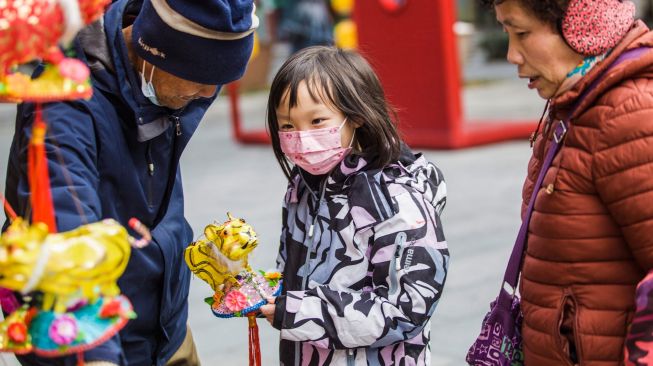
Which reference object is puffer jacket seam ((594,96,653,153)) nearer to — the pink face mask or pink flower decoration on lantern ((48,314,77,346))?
the pink face mask

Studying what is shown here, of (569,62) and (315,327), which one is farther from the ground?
(569,62)

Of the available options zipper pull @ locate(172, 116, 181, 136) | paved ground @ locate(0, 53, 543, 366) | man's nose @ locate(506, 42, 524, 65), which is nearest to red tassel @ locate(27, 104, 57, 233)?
zipper pull @ locate(172, 116, 181, 136)

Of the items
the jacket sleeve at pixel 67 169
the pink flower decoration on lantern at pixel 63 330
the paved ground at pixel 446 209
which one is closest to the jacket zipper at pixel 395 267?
the jacket sleeve at pixel 67 169

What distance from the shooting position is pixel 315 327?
2.23 meters

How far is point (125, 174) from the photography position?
7.12ft

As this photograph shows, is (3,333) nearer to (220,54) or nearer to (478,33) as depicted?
(220,54)

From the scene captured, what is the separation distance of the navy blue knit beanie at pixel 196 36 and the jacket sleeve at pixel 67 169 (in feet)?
0.75

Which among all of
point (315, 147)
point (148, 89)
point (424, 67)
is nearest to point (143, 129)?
point (148, 89)

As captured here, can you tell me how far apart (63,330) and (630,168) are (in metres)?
1.06

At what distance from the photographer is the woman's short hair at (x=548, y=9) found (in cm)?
191

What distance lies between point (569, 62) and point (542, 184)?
0.26 metres

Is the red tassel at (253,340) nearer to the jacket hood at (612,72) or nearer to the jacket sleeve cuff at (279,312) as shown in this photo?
the jacket sleeve cuff at (279,312)

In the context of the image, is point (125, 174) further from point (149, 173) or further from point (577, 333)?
point (577, 333)

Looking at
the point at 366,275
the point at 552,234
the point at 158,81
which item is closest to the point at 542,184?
the point at 552,234
